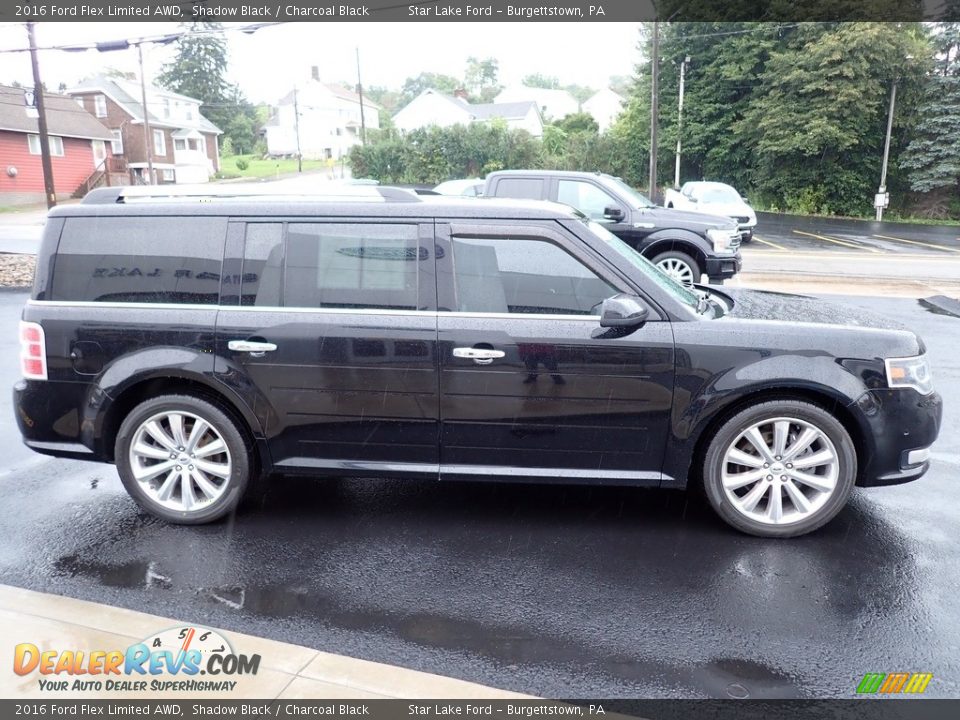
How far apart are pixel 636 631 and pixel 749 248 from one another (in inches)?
814

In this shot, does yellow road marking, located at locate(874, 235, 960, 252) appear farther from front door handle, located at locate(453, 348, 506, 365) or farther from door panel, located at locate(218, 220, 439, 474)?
door panel, located at locate(218, 220, 439, 474)

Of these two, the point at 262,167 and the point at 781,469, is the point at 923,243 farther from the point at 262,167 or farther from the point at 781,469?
the point at 262,167

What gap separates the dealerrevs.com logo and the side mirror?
2.32 meters

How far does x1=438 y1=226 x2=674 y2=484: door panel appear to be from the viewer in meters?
4.10

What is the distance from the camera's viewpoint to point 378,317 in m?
4.23

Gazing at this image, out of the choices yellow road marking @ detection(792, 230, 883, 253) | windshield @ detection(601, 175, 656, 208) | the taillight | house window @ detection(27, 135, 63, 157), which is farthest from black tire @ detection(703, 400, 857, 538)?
house window @ detection(27, 135, 63, 157)

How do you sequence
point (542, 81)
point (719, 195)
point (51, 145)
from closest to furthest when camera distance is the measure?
point (719, 195), point (51, 145), point (542, 81)

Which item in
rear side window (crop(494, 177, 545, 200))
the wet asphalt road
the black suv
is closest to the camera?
the wet asphalt road

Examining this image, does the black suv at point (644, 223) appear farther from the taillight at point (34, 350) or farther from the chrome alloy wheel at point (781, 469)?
the taillight at point (34, 350)

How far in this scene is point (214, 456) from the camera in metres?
4.45

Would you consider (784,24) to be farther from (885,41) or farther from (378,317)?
(378,317)

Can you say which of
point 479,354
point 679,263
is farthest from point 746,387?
point 679,263

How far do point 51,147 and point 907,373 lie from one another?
169 feet

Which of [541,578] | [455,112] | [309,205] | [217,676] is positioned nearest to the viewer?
[217,676]
